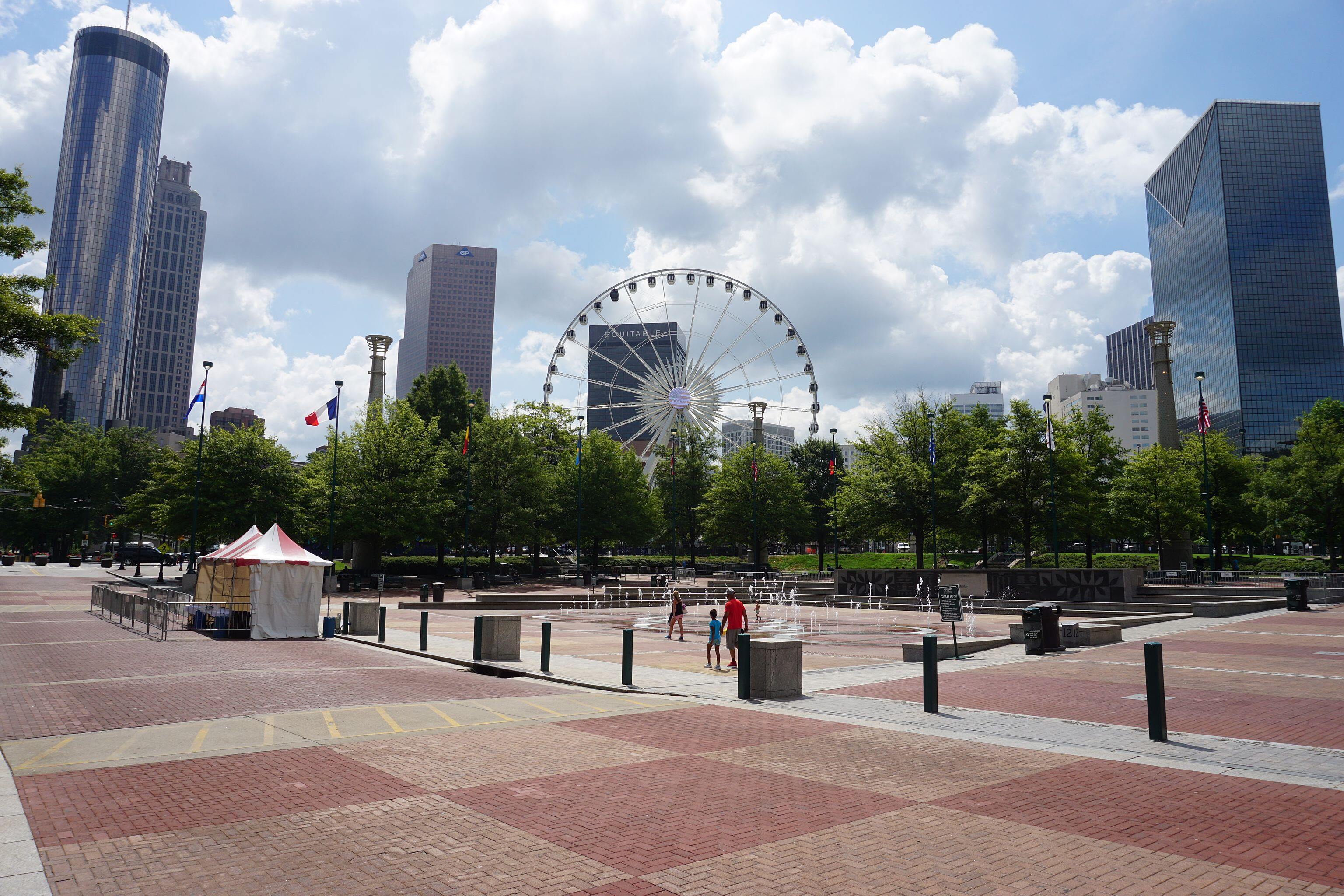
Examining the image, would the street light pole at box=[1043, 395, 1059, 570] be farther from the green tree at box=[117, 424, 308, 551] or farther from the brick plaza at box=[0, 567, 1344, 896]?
the green tree at box=[117, 424, 308, 551]

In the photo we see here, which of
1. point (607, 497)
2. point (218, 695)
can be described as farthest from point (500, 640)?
point (607, 497)

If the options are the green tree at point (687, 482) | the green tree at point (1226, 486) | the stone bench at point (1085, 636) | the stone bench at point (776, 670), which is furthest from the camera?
the green tree at point (687, 482)

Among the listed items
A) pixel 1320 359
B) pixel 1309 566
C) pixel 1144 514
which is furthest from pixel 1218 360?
pixel 1144 514

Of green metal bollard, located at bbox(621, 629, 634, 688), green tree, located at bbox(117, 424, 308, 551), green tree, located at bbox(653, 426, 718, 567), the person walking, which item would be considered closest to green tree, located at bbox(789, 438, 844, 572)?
green tree, located at bbox(653, 426, 718, 567)

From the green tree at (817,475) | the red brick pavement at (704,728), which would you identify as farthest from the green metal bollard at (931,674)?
the green tree at (817,475)

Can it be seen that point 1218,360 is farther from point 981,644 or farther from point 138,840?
point 138,840

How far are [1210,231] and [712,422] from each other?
413 feet

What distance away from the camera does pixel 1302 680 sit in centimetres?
1348

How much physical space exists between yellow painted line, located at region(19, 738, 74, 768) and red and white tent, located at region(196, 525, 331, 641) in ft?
45.2

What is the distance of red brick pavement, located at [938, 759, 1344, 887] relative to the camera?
18.0ft

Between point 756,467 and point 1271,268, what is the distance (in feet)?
422

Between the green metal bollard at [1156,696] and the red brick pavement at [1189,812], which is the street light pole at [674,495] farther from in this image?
the red brick pavement at [1189,812]

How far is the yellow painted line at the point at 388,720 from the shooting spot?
32.9 feet

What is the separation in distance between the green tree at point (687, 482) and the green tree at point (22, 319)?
4512 cm
